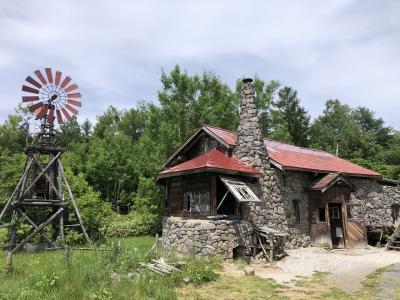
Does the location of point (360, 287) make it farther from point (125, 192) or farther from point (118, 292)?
point (125, 192)

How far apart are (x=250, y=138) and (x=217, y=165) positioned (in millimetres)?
3366

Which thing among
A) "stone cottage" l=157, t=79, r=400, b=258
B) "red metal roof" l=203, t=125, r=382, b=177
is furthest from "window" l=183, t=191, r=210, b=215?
"red metal roof" l=203, t=125, r=382, b=177

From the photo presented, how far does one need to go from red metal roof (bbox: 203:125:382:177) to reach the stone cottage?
0.09 m

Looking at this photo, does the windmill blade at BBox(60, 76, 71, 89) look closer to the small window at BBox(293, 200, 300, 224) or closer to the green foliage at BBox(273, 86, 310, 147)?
the small window at BBox(293, 200, 300, 224)

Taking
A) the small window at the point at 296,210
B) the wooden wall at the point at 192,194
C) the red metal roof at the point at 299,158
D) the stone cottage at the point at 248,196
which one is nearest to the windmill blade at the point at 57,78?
the stone cottage at the point at 248,196

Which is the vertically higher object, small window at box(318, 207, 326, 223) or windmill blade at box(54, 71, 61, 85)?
windmill blade at box(54, 71, 61, 85)

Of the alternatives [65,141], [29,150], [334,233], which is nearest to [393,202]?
[334,233]

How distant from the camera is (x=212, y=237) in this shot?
14195 mm

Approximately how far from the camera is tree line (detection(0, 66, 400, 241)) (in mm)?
28500

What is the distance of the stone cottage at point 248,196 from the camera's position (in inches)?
582

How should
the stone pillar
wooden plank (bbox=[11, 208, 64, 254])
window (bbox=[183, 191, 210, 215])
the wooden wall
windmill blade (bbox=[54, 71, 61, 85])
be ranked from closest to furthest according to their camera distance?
the wooden wall, window (bbox=[183, 191, 210, 215]), wooden plank (bbox=[11, 208, 64, 254]), the stone pillar, windmill blade (bbox=[54, 71, 61, 85])

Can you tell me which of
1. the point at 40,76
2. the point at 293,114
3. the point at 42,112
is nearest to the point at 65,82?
the point at 40,76

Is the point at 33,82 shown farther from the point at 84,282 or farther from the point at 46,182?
the point at 84,282

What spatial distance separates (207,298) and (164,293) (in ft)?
3.77
